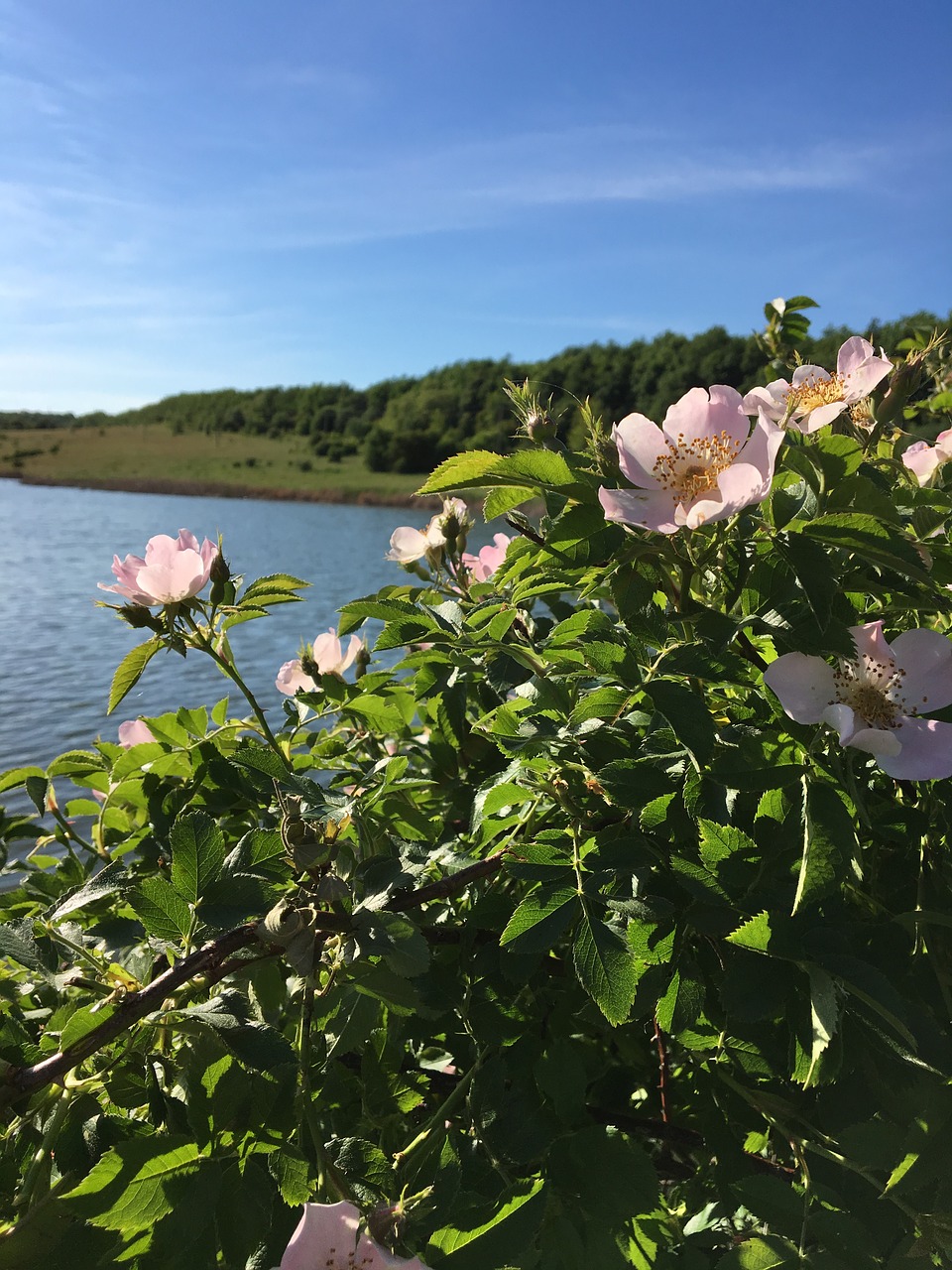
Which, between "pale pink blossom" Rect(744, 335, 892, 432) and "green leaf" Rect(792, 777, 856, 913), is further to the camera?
"pale pink blossom" Rect(744, 335, 892, 432)

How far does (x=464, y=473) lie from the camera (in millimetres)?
607

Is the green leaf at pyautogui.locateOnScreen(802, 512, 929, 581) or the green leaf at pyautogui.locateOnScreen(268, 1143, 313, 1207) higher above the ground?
the green leaf at pyautogui.locateOnScreen(802, 512, 929, 581)

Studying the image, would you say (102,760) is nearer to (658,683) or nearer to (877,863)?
(658,683)

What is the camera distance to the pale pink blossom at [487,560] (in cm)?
125

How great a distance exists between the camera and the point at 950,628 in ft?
2.70

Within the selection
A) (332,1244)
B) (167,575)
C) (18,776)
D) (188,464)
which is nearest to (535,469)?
(167,575)

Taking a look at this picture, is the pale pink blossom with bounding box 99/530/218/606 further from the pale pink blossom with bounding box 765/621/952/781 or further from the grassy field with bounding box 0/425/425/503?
the grassy field with bounding box 0/425/425/503

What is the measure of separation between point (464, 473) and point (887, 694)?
1.21 ft

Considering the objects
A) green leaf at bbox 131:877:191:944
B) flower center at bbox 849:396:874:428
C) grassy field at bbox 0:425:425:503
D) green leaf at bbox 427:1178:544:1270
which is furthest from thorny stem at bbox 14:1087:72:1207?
grassy field at bbox 0:425:425:503

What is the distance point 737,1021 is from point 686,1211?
0.31 meters

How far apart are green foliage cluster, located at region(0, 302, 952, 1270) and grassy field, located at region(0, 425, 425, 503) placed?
39.9 metres

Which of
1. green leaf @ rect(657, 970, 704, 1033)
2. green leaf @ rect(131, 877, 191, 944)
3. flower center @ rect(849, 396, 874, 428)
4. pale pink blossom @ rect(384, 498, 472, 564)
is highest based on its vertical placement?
flower center @ rect(849, 396, 874, 428)

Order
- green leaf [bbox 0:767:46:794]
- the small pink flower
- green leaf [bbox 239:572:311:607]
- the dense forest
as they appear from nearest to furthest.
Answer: green leaf [bbox 239:572:311:607], green leaf [bbox 0:767:46:794], the small pink flower, the dense forest

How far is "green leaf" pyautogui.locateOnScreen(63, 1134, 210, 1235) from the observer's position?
528 millimetres
